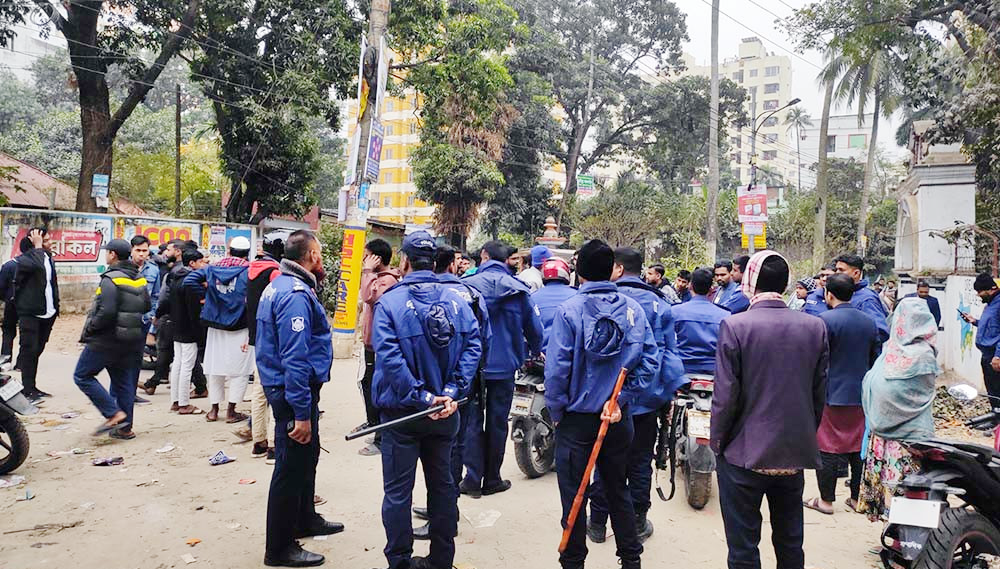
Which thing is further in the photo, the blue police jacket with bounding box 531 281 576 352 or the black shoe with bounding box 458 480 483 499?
the blue police jacket with bounding box 531 281 576 352

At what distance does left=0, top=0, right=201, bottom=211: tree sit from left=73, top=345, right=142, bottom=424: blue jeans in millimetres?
14026

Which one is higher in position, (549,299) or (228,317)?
(549,299)

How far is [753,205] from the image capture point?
14227 mm

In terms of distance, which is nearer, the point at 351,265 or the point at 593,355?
the point at 593,355

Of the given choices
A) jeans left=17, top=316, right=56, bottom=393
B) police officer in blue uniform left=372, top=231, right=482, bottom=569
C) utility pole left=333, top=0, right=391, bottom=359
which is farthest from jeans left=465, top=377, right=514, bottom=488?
utility pole left=333, top=0, right=391, bottom=359

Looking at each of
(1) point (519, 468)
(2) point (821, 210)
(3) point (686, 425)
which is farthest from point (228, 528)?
(2) point (821, 210)

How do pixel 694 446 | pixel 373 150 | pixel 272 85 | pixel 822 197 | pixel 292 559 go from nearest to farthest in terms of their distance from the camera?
pixel 292 559 < pixel 694 446 < pixel 373 150 < pixel 272 85 < pixel 822 197

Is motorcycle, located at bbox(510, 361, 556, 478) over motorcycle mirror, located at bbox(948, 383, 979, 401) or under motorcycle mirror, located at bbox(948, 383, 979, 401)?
under

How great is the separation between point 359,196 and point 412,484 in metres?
7.67

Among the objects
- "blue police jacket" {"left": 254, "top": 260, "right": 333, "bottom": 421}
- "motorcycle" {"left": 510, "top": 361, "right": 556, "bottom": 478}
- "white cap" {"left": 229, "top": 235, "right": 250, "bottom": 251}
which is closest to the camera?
"blue police jacket" {"left": 254, "top": 260, "right": 333, "bottom": 421}

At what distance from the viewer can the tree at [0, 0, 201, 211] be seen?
17094 mm

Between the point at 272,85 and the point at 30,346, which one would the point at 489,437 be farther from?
the point at 272,85

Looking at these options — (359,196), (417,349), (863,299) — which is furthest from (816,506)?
(359,196)

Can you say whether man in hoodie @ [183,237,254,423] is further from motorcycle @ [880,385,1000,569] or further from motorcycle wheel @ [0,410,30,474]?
motorcycle @ [880,385,1000,569]
